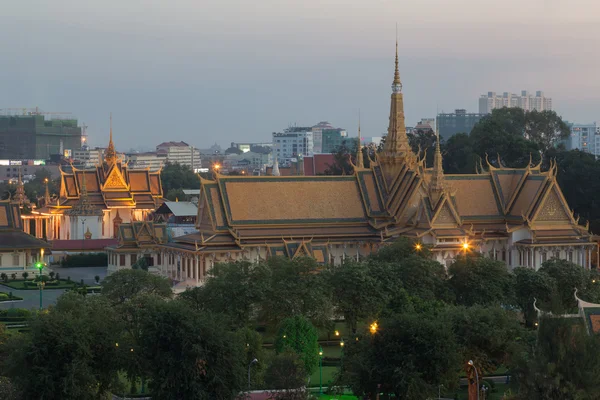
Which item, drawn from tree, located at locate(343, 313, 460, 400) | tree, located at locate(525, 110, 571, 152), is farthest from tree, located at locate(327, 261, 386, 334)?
tree, located at locate(525, 110, 571, 152)

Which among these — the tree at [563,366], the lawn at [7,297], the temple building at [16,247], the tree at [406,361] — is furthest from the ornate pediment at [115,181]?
the tree at [563,366]

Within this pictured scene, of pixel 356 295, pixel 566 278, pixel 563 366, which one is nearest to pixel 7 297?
pixel 356 295

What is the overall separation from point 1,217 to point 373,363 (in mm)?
51570

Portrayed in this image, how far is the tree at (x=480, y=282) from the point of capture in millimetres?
69250

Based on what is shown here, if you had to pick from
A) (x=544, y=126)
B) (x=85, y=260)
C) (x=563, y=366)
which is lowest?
(x=85, y=260)

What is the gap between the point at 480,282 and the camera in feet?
228

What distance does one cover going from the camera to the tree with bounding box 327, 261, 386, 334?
67.2m

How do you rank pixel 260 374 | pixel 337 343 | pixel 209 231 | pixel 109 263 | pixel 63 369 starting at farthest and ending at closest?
1. pixel 109 263
2. pixel 209 231
3. pixel 337 343
4. pixel 260 374
5. pixel 63 369

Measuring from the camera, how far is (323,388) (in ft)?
191

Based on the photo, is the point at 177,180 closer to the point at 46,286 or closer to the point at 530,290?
the point at 46,286

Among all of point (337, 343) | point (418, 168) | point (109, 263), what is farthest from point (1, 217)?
point (337, 343)

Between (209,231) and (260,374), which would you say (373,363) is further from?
(209,231)

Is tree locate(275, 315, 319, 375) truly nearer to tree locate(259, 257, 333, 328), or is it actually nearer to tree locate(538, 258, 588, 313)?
tree locate(259, 257, 333, 328)

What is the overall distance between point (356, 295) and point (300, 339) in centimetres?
789
